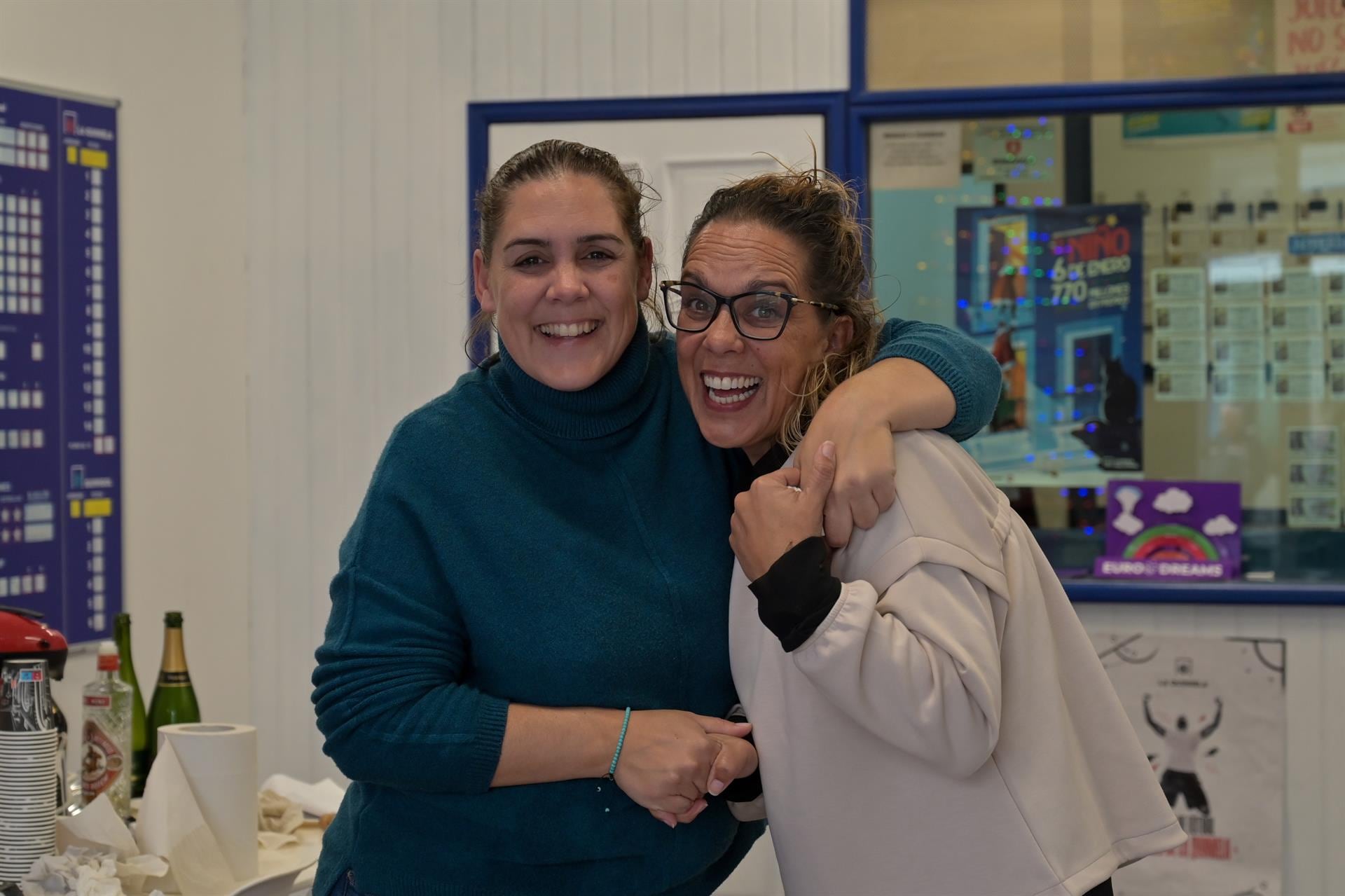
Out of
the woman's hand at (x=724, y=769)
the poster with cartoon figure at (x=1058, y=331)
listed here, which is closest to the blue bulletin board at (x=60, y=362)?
the woman's hand at (x=724, y=769)

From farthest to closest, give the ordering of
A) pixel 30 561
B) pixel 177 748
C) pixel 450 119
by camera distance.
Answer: pixel 450 119 < pixel 30 561 < pixel 177 748

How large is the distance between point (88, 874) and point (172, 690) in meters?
0.64

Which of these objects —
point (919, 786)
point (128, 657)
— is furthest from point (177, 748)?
point (919, 786)

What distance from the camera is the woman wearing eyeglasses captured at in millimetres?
1313

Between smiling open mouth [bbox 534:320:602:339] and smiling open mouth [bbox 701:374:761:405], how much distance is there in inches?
6.3

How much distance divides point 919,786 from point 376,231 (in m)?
2.81

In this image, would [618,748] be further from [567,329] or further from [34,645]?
[34,645]

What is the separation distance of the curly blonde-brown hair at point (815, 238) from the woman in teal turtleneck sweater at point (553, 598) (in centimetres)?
6

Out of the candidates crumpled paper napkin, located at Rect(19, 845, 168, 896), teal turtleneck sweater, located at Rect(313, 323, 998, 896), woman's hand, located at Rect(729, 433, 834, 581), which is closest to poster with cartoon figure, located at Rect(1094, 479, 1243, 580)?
teal turtleneck sweater, located at Rect(313, 323, 998, 896)

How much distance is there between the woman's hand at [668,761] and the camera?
4.59ft

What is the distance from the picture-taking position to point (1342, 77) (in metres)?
3.41

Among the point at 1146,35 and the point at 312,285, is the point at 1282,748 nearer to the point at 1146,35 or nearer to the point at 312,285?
the point at 1146,35

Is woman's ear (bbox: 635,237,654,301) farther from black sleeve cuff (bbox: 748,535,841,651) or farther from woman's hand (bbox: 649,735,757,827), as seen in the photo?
woman's hand (bbox: 649,735,757,827)

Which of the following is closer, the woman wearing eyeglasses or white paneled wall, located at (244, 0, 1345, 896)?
the woman wearing eyeglasses
